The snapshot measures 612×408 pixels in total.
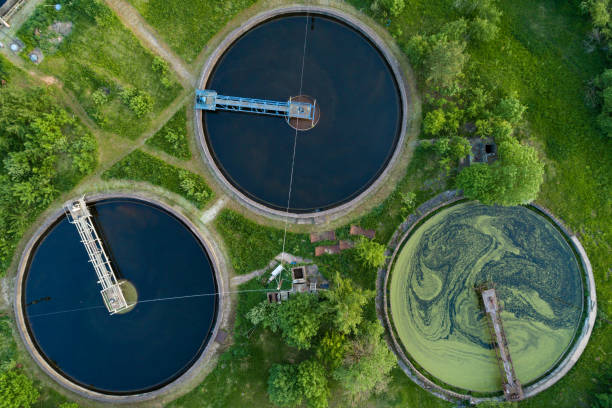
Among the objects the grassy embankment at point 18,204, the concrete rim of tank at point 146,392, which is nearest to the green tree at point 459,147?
the concrete rim of tank at point 146,392

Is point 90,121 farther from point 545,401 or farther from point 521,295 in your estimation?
point 545,401

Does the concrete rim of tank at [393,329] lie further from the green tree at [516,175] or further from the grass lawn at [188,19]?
the grass lawn at [188,19]

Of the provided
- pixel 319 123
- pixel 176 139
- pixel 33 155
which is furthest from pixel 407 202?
pixel 33 155

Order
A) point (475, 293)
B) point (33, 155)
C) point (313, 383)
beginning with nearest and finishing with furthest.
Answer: point (313, 383)
point (33, 155)
point (475, 293)

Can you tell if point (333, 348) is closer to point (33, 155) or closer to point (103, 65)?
point (33, 155)

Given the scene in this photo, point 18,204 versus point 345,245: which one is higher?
point 18,204

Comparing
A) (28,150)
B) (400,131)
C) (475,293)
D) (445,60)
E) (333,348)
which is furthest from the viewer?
(400,131)

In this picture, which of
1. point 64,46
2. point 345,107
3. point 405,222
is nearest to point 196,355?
point 405,222
